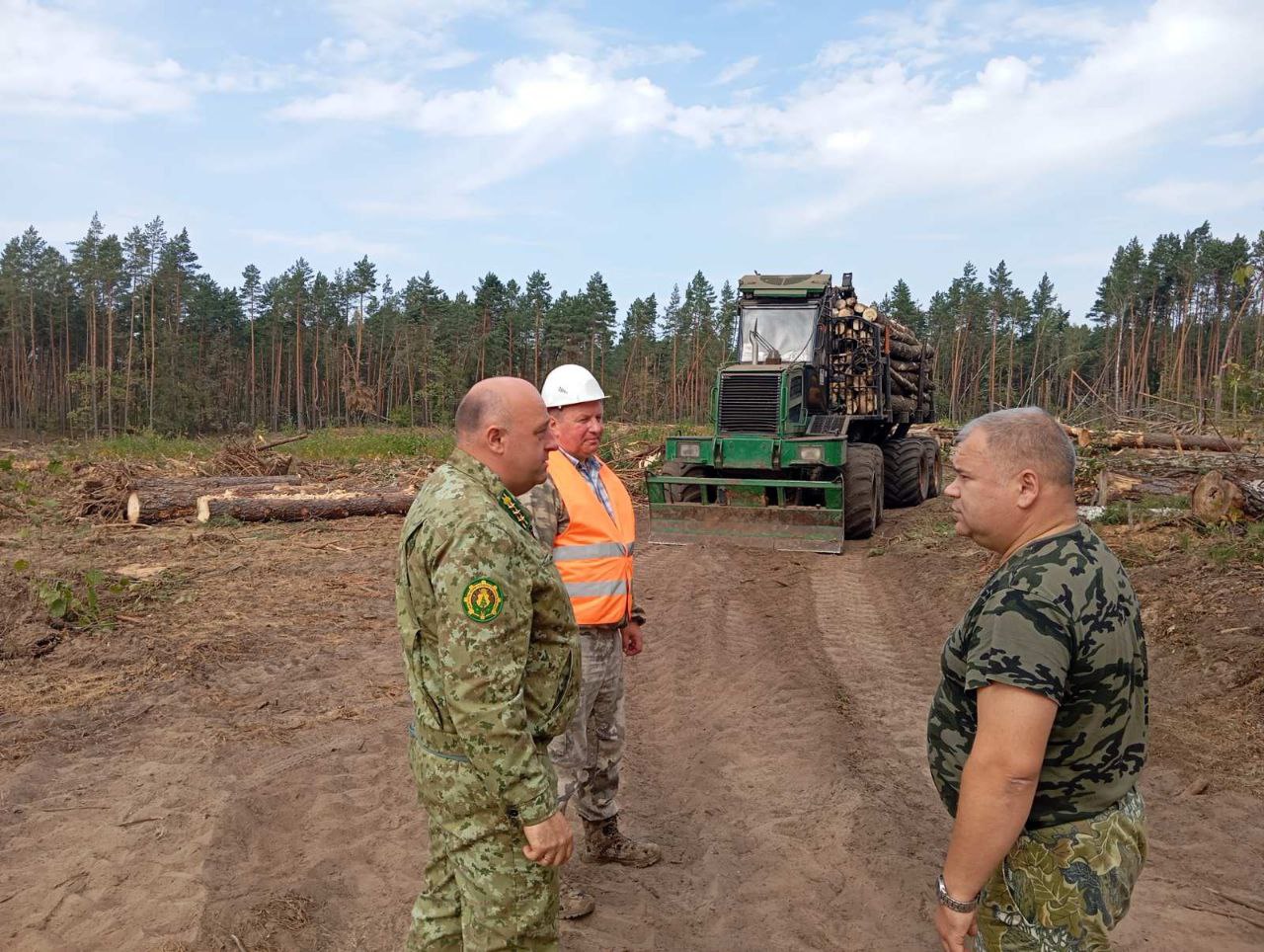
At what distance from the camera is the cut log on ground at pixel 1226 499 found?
8.84 meters

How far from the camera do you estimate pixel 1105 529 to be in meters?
9.91

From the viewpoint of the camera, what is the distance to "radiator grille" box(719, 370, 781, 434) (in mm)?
11789

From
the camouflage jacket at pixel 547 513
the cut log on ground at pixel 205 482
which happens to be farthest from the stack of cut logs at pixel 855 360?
the camouflage jacket at pixel 547 513

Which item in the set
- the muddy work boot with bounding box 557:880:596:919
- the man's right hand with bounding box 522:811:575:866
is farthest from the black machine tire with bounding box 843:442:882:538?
the man's right hand with bounding box 522:811:575:866

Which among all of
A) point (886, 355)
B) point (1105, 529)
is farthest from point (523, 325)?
point (1105, 529)

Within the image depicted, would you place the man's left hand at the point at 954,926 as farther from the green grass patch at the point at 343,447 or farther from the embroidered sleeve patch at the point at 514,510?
the green grass patch at the point at 343,447

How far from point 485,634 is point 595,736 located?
1899 mm

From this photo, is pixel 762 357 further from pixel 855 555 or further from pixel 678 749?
pixel 678 749

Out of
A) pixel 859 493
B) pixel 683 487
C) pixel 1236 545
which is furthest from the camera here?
pixel 683 487

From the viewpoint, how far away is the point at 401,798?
444 cm

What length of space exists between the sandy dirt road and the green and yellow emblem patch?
1.90 m

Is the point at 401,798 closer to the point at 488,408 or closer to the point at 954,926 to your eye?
the point at 488,408

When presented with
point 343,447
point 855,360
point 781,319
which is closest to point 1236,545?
point 855,360

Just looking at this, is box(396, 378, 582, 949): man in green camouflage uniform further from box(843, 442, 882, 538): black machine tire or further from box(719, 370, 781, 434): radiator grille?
box(719, 370, 781, 434): radiator grille
